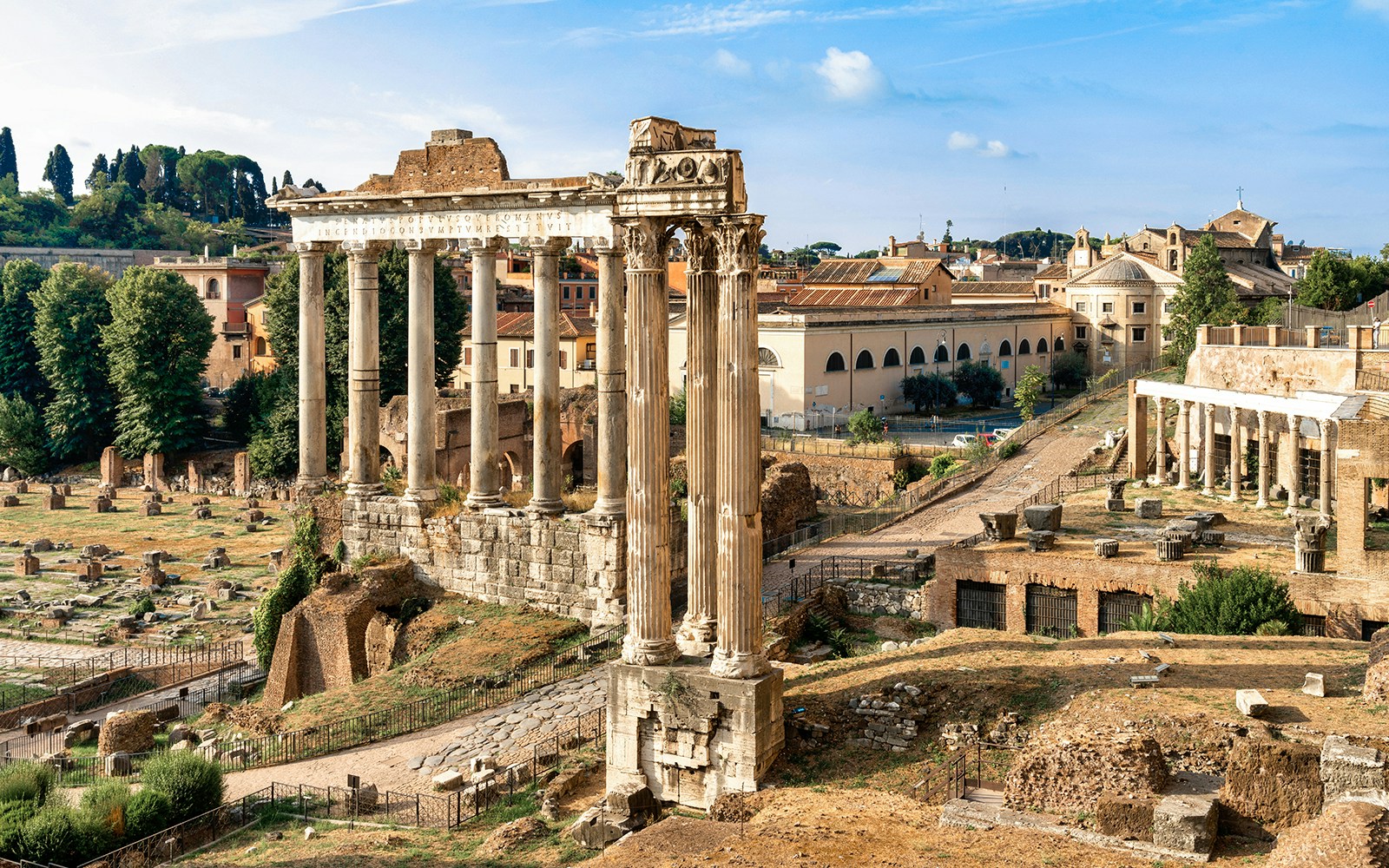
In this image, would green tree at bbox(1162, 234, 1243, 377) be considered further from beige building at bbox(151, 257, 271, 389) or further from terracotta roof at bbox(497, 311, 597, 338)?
beige building at bbox(151, 257, 271, 389)

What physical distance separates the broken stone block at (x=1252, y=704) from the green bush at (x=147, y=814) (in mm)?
14368

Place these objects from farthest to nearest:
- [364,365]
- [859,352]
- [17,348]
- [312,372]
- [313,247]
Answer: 1. [17,348]
2. [859,352]
3. [312,372]
4. [313,247]
5. [364,365]

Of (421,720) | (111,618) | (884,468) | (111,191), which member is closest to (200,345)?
(111,618)

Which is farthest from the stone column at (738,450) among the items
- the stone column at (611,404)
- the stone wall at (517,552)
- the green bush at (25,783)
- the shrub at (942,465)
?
the shrub at (942,465)

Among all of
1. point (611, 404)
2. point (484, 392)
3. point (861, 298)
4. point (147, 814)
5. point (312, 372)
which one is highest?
point (861, 298)

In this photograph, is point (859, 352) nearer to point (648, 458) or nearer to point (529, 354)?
point (529, 354)

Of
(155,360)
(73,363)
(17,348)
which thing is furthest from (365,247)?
(17,348)

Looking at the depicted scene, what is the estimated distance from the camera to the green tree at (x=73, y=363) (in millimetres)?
66750

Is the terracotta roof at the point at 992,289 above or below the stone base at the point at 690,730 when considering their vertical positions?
above

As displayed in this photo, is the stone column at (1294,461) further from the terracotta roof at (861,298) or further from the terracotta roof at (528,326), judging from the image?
the terracotta roof at (861,298)

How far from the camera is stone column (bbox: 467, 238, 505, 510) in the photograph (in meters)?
28.8

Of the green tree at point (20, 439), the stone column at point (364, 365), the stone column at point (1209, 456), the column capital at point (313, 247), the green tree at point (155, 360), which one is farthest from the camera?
the green tree at point (20, 439)

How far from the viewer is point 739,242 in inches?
675

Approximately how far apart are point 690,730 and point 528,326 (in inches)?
1969
